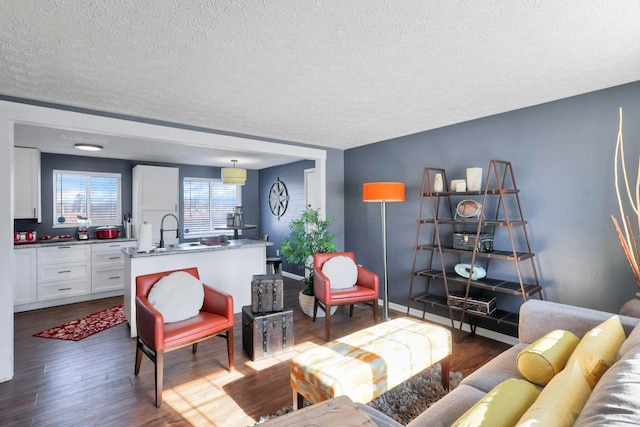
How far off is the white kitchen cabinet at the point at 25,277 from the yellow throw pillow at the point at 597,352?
19.3 ft

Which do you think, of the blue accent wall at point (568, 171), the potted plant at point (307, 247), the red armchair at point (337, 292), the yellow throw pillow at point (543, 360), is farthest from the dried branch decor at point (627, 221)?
the potted plant at point (307, 247)

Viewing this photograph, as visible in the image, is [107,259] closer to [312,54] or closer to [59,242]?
[59,242]

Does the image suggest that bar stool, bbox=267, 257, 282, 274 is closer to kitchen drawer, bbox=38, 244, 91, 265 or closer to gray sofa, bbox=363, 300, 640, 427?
kitchen drawer, bbox=38, 244, 91, 265

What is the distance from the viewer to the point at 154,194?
559cm

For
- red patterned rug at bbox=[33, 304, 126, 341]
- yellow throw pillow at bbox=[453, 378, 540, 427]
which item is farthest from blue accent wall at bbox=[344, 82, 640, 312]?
red patterned rug at bbox=[33, 304, 126, 341]

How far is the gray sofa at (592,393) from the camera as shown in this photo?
82cm

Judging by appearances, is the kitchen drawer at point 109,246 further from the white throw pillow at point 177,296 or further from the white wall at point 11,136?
the white throw pillow at point 177,296

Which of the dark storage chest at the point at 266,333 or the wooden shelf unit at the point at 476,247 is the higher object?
the wooden shelf unit at the point at 476,247

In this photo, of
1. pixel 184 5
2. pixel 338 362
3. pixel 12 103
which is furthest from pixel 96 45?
pixel 338 362

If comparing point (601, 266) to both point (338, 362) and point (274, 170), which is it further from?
point (274, 170)

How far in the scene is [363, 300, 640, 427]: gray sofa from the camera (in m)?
0.82

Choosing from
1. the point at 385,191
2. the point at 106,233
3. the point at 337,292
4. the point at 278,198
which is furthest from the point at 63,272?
the point at 385,191

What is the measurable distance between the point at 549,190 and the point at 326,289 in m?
2.37

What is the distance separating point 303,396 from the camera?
6.35ft
